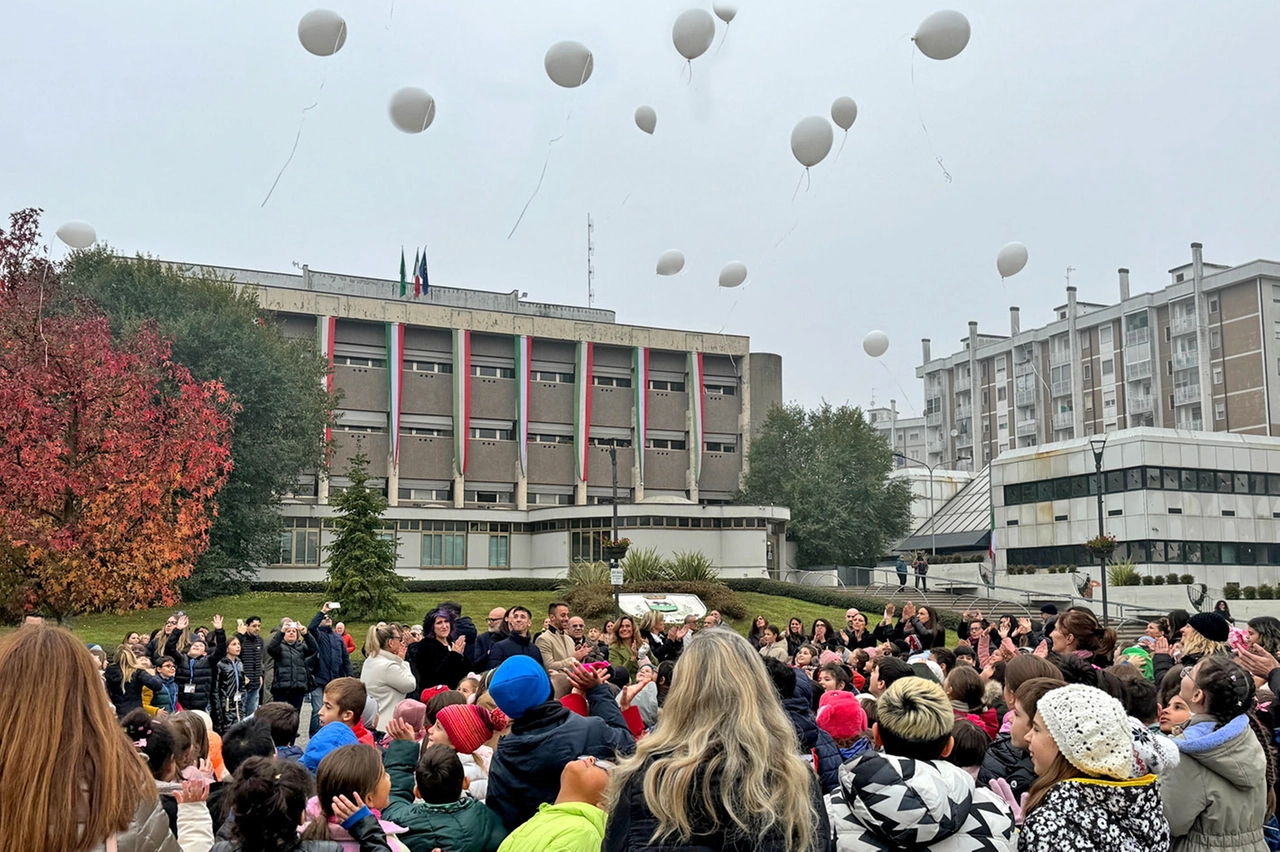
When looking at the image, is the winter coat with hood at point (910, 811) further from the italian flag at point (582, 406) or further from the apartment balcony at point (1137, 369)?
the apartment balcony at point (1137, 369)

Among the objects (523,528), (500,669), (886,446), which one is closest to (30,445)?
(500,669)

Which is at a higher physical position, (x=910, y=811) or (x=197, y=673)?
(x=910, y=811)

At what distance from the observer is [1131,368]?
258ft

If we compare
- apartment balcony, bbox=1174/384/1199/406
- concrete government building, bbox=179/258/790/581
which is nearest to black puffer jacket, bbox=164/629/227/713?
concrete government building, bbox=179/258/790/581

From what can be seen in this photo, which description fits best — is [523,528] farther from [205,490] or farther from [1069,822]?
[1069,822]

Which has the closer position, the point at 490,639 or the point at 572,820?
the point at 572,820

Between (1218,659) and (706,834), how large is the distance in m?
3.46

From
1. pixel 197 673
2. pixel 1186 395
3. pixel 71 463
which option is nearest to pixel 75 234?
pixel 71 463

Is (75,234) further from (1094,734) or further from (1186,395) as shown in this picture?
(1186,395)

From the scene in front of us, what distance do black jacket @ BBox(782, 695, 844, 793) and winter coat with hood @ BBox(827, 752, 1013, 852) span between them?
6.04 ft

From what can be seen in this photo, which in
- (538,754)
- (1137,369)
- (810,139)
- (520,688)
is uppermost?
(1137,369)

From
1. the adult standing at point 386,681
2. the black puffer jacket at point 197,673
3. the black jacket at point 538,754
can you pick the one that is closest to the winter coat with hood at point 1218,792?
the black jacket at point 538,754

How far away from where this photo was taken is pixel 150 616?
36344 mm

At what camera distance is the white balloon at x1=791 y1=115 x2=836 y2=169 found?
1666 centimetres
